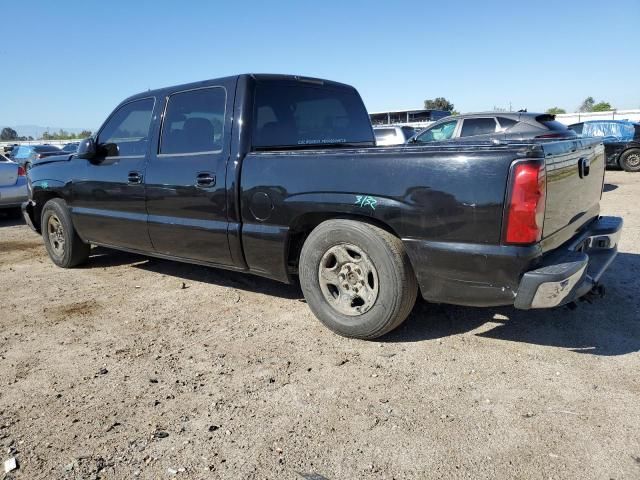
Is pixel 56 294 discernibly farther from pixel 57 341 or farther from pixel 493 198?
pixel 493 198

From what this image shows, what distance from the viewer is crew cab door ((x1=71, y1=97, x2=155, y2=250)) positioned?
4680 millimetres

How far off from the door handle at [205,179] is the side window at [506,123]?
6.73 metres

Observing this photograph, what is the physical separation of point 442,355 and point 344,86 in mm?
2934

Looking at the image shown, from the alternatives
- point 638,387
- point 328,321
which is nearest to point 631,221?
point 638,387

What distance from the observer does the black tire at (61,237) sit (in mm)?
5582

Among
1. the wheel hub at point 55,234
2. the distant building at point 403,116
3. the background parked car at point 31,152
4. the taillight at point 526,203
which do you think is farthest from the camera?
the distant building at point 403,116

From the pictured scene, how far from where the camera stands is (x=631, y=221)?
23.8ft

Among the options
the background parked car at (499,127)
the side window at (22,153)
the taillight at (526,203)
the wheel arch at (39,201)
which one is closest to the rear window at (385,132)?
the background parked car at (499,127)

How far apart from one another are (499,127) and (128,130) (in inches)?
262

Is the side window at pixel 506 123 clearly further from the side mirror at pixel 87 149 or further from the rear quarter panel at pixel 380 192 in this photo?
the side mirror at pixel 87 149

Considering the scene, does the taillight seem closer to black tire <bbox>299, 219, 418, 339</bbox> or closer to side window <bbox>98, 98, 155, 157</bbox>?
black tire <bbox>299, 219, 418, 339</bbox>

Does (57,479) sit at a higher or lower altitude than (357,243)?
lower

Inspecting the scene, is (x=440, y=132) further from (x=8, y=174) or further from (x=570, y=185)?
(x=8, y=174)

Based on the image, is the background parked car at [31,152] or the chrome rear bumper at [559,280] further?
the background parked car at [31,152]
